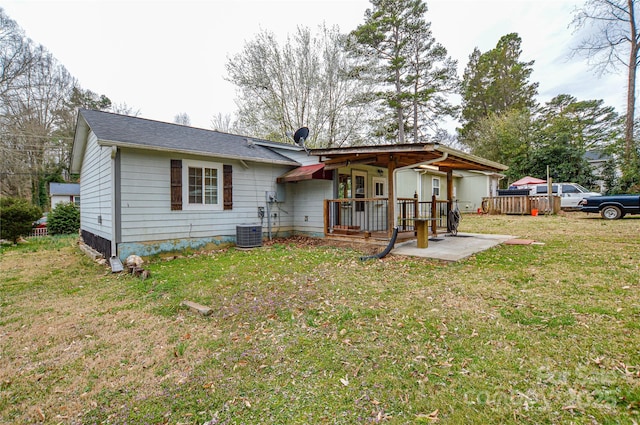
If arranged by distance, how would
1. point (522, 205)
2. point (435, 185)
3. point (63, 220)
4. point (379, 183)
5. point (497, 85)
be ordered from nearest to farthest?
point (379, 183), point (63, 220), point (522, 205), point (435, 185), point (497, 85)

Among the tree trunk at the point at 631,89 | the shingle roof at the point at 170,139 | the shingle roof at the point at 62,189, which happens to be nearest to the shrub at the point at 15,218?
the shingle roof at the point at 170,139

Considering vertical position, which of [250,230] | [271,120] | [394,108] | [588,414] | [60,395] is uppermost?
[394,108]

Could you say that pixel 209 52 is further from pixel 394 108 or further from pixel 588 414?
pixel 588 414

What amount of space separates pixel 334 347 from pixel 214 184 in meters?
6.65

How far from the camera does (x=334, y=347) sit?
283 cm

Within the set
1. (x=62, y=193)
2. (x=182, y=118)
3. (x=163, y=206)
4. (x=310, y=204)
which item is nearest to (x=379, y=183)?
(x=310, y=204)

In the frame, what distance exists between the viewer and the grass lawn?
201cm

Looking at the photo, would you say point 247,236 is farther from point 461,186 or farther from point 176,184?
point 461,186

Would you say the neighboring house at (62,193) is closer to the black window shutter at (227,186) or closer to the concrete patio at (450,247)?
the black window shutter at (227,186)

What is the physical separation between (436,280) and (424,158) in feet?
13.3

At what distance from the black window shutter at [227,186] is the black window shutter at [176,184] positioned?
1.23 meters

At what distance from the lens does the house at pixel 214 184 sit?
22.2ft

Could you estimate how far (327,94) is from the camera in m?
17.9

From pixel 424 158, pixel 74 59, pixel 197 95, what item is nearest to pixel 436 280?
pixel 424 158
